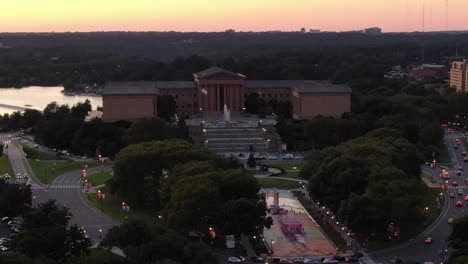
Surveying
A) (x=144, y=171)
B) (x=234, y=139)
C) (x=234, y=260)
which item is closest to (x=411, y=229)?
(x=234, y=260)

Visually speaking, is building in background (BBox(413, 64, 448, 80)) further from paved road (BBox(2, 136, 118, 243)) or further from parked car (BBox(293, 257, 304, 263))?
parked car (BBox(293, 257, 304, 263))

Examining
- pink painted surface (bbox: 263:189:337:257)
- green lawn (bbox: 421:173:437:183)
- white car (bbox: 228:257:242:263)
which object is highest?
white car (bbox: 228:257:242:263)

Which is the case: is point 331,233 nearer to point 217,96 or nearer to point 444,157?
point 444,157

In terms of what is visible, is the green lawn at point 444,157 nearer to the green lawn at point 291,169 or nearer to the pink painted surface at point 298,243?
the green lawn at point 291,169

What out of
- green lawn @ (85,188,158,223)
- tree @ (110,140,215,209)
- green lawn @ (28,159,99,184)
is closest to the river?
green lawn @ (28,159,99,184)

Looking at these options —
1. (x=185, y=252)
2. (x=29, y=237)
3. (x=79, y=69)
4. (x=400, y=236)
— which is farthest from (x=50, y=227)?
(x=79, y=69)

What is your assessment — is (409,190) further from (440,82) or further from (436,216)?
(440,82)
